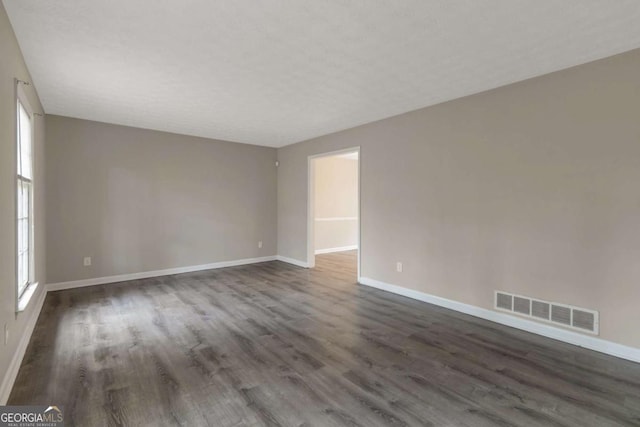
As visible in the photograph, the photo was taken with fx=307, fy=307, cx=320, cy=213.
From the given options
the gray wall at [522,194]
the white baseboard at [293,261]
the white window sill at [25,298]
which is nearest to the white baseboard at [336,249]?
the white baseboard at [293,261]

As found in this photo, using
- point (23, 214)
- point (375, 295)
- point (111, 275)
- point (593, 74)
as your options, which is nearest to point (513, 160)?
point (593, 74)

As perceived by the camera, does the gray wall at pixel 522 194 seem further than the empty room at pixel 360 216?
Yes

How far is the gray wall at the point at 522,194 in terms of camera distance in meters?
2.55

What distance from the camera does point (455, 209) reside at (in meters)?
3.68

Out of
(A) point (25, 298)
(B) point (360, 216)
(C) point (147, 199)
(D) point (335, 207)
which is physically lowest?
(A) point (25, 298)

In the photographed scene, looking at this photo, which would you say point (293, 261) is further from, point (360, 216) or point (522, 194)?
point (522, 194)

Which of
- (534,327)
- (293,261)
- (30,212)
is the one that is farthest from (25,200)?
(534,327)

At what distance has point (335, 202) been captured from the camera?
8156 mm

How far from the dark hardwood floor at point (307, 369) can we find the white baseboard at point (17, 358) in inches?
2.4

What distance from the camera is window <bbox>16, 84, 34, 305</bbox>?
2.72m

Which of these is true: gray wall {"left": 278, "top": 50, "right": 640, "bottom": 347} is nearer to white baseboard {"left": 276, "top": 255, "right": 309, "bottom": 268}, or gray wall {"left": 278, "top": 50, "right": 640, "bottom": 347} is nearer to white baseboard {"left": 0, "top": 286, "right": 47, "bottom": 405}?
white baseboard {"left": 276, "top": 255, "right": 309, "bottom": 268}

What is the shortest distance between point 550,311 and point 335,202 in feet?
18.6

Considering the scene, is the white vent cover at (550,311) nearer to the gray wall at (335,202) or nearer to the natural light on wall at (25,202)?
the natural light on wall at (25,202)

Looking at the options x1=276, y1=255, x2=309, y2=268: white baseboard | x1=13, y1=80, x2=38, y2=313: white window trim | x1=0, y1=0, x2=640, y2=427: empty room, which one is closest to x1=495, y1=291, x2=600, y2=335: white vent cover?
x1=0, y1=0, x2=640, y2=427: empty room
